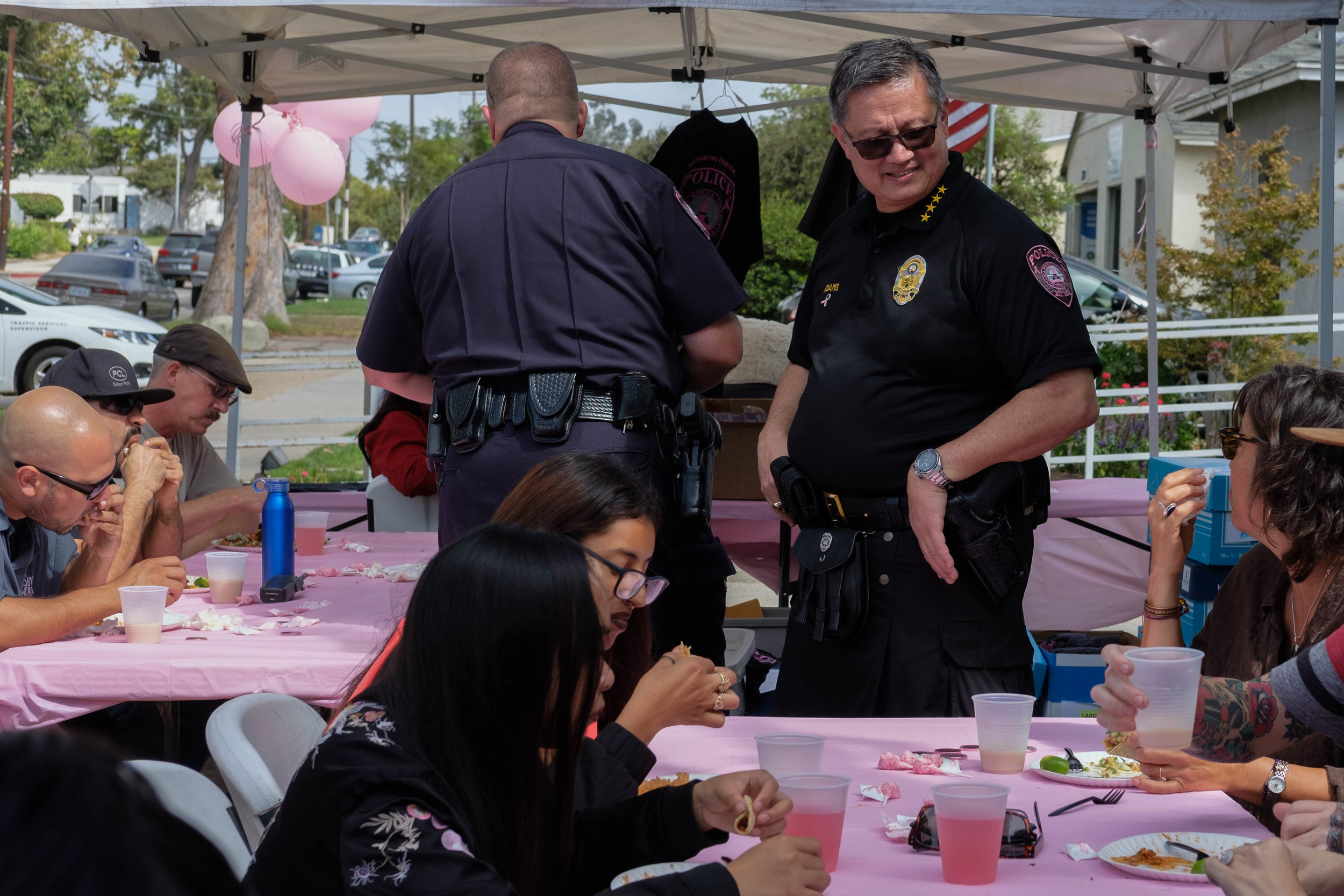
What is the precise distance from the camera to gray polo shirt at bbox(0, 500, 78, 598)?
315cm

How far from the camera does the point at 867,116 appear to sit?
2.99m

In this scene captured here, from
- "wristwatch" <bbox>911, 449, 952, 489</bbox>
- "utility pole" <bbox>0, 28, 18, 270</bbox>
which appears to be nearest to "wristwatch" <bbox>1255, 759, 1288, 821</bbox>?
"wristwatch" <bbox>911, 449, 952, 489</bbox>

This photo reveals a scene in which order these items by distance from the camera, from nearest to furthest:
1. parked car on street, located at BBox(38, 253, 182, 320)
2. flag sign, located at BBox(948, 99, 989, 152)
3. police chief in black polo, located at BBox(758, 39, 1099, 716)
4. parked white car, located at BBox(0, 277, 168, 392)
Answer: police chief in black polo, located at BBox(758, 39, 1099, 716) → flag sign, located at BBox(948, 99, 989, 152) → parked white car, located at BBox(0, 277, 168, 392) → parked car on street, located at BBox(38, 253, 182, 320)

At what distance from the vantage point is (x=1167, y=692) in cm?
196

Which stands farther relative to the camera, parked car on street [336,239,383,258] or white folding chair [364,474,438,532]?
parked car on street [336,239,383,258]

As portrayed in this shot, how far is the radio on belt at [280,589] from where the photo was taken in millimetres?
3459

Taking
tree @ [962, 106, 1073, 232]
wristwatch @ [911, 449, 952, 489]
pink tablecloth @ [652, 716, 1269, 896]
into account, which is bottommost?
pink tablecloth @ [652, 716, 1269, 896]

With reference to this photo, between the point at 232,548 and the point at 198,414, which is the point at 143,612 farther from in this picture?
the point at 198,414

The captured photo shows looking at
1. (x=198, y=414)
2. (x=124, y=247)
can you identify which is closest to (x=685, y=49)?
(x=198, y=414)

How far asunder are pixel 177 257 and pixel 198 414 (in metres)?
35.3

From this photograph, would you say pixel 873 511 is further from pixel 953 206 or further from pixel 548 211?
pixel 548 211

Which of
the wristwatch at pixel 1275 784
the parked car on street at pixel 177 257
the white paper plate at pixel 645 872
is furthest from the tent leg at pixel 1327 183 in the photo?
the parked car on street at pixel 177 257

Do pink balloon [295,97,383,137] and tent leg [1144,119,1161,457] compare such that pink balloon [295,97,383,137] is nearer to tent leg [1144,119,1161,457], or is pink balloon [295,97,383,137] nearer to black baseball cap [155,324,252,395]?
black baseball cap [155,324,252,395]

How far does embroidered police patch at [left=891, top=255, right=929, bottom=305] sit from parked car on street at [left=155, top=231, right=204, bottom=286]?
35.7 meters
